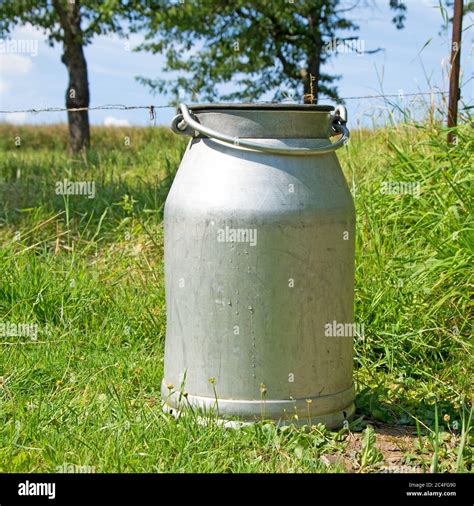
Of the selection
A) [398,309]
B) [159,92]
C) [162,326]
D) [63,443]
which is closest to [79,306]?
[162,326]

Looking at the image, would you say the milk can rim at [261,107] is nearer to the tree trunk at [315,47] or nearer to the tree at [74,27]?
the tree at [74,27]

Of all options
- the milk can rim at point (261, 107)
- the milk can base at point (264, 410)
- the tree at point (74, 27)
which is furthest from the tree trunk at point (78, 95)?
the milk can base at point (264, 410)

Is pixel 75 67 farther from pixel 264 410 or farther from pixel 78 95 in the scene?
pixel 264 410

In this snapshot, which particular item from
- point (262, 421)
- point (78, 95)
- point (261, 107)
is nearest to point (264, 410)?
point (262, 421)

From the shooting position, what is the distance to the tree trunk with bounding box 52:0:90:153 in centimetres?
1265

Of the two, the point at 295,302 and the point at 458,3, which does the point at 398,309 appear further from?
the point at 458,3

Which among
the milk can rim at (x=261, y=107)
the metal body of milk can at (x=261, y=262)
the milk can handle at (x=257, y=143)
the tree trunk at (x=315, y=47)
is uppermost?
the tree trunk at (x=315, y=47)

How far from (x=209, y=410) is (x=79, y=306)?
1.55m

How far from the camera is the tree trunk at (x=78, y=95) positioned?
41.5 ft

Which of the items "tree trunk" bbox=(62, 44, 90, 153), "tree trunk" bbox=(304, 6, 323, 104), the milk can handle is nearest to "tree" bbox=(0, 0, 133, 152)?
"tree trunk" bbox=(62, 44, 90, 153)

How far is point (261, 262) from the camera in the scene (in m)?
2.80

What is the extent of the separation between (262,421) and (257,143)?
3.57 feet
